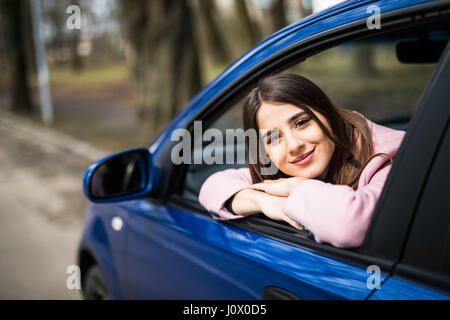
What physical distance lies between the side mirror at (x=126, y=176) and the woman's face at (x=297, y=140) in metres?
0.68

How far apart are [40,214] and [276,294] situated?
4.50m

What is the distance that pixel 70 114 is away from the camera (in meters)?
14.0

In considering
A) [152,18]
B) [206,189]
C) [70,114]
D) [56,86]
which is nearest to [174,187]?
[206,189]

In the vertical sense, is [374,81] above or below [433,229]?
above

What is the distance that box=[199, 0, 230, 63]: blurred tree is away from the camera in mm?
19062

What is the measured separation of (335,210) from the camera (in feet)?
3.54

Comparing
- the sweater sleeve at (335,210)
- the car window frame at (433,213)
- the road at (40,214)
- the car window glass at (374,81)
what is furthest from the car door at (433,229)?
the car window glass at (374,81)

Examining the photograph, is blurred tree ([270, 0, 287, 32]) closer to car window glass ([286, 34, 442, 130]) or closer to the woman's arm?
car window glass ([286, 34, 442, 130])

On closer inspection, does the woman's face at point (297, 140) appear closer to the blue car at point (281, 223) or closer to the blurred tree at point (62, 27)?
the blue car at point (281, 223)

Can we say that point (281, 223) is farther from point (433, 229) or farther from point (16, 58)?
point (16, 58)

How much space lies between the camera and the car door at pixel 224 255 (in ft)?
3.60

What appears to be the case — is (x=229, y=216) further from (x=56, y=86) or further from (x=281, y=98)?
(x=56, y=86)

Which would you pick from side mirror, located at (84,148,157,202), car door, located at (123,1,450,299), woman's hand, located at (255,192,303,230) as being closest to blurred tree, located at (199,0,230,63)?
side mirror, located at (84,148,157,202)

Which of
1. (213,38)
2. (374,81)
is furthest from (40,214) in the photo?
(213,38)
